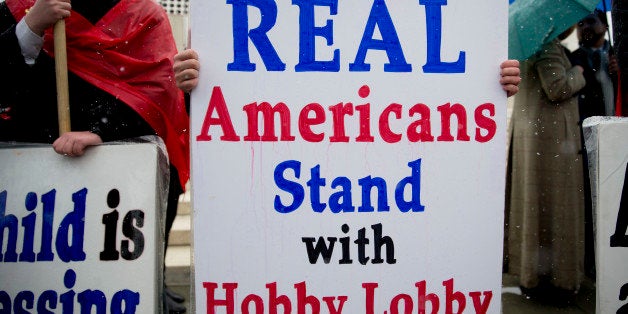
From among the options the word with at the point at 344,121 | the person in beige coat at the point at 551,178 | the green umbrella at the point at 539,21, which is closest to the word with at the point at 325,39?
the word with at the point at 344,121

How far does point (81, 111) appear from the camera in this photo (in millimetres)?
1950

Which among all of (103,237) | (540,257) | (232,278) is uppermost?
(103,237)

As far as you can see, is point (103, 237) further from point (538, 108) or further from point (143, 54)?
point (538, 108)

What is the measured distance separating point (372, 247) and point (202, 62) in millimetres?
795

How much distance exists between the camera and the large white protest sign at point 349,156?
5.60 feet

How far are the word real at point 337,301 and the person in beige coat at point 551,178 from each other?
173 centimetres

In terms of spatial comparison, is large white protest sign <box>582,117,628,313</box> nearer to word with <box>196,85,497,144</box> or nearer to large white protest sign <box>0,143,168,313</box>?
word with <box>196,85,497,144</box>

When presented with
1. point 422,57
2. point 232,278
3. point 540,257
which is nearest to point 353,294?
point 232,278

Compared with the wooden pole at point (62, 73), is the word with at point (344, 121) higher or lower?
lower

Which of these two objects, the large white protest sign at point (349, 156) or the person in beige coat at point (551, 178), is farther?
the person in beige coat at point (551, 178)

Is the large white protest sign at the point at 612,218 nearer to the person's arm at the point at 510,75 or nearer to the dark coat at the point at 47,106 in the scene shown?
the person's arm at the point at 510,75

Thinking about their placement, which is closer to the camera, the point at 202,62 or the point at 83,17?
the point at 202,62

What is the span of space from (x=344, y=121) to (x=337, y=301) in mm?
578

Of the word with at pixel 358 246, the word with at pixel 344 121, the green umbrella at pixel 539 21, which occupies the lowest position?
the word with at pixel 358 246
